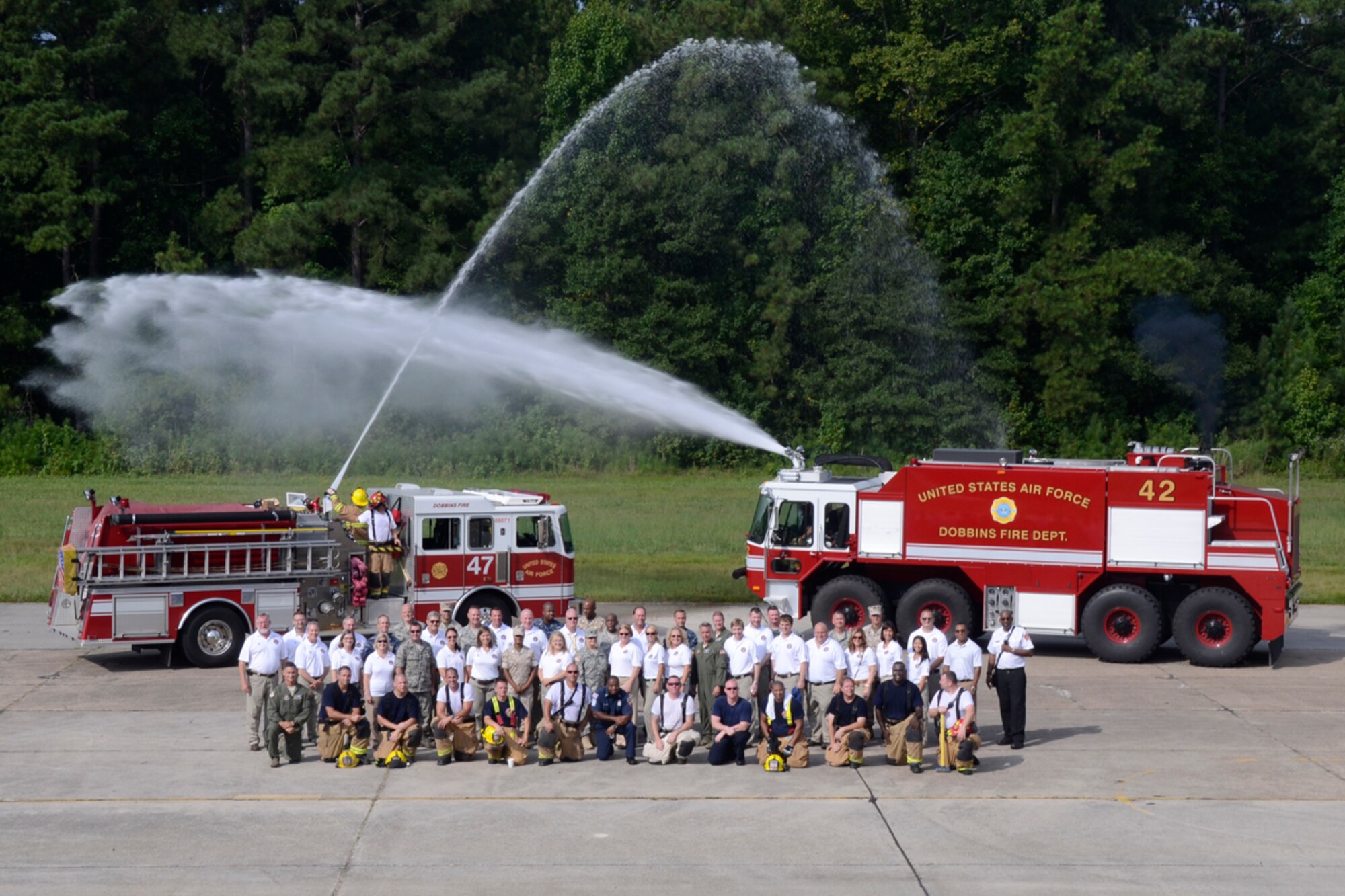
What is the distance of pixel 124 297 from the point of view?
42.2 m

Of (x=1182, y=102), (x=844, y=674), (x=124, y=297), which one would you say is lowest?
(x=844, y=674)

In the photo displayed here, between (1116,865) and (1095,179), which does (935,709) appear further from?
(1095,179)

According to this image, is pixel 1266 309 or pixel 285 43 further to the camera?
pixel 1266 309

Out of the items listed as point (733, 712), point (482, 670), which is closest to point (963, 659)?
point (733, 712)

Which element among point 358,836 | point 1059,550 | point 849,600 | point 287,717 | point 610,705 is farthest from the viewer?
point 849,600

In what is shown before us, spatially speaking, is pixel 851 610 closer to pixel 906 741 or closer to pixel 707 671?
pixel 707 671

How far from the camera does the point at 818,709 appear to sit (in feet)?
56.7

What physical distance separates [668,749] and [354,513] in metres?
8.83

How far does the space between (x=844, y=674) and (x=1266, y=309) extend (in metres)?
49.8

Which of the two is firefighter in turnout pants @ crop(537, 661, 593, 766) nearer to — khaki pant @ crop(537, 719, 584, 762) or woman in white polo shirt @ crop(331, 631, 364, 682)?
khaki pant @ crop(537, 719, 584, 762)

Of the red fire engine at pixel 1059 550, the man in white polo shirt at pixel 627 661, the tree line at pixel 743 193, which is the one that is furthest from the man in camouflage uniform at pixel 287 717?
the tree line at pixel 743 193

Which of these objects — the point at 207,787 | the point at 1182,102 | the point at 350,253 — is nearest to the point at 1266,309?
the point at 1182,102

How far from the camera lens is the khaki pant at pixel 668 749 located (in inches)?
655

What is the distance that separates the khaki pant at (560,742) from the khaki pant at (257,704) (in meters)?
3.16
